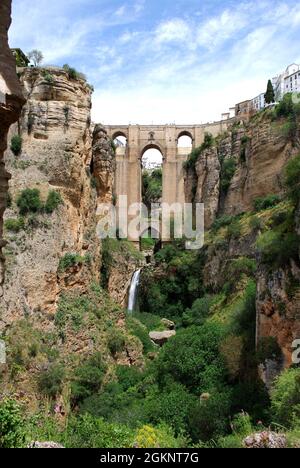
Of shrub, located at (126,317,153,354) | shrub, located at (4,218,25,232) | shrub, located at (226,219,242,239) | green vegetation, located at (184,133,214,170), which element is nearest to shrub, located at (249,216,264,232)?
shrub, located at (226,219,242,239)

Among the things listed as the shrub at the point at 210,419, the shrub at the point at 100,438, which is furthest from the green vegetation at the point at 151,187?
the shrub at the point at 100,438

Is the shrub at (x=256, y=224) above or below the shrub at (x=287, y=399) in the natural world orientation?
above

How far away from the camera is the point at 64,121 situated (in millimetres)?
23625

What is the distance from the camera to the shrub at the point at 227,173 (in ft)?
123

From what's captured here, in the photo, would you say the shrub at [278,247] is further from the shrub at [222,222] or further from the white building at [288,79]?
the white building at [288,79]

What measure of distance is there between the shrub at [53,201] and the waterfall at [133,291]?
12444mm

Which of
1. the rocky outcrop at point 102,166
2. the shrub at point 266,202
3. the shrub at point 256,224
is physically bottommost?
the shrub at point 256,224

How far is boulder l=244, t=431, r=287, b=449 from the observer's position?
6566 millimetres

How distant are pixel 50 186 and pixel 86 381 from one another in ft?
28.5

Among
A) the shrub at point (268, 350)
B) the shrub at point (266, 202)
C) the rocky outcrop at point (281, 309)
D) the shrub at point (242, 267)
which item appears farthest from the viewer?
the shrub at point (266, 202)

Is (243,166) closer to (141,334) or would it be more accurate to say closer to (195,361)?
(141,334)
